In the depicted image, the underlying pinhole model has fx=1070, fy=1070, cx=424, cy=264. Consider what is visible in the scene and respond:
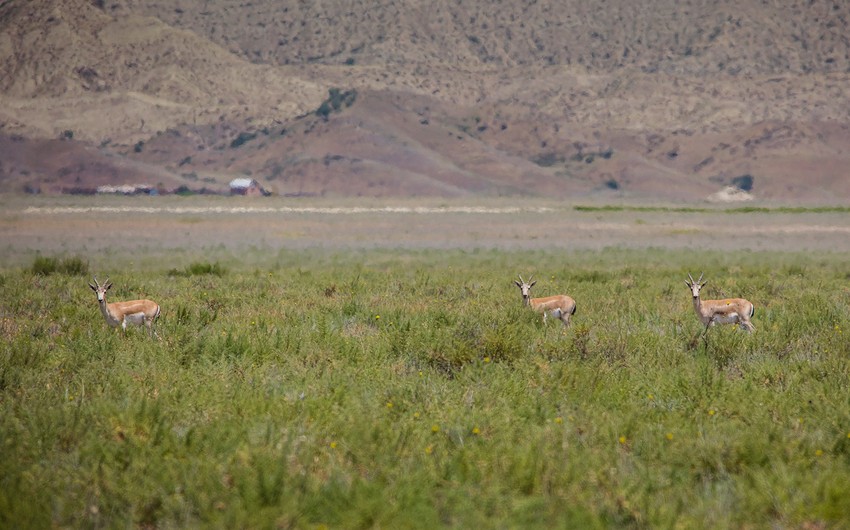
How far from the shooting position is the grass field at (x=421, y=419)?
676 cm

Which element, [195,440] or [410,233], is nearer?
[195,440]

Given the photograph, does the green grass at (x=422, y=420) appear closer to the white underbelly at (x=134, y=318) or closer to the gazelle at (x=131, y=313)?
the gazelle at (x=131, y=313)

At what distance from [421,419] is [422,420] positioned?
6cm

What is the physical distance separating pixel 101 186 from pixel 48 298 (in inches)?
6472

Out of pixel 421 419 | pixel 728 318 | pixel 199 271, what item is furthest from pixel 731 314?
pixel 199 271

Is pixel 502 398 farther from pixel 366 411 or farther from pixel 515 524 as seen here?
pixel 515 524

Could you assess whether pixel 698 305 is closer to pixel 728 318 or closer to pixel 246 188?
pixel 728 318

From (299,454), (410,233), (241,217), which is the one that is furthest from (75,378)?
(241,217)

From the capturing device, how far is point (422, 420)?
8859mm

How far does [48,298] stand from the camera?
1767 centimetres

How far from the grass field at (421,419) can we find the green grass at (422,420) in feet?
0.08

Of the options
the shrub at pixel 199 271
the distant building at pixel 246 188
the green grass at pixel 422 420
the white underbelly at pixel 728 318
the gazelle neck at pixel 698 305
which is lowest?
the distant building at pixel 246 188

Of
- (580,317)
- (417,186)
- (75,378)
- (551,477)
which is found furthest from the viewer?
(417,186)

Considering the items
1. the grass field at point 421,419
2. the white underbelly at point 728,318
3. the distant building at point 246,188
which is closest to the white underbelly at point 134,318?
the grass field at point 421,419
